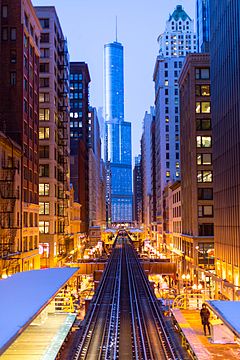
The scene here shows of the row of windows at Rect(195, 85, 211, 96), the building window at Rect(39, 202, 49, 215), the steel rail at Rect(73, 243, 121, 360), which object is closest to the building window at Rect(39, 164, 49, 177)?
the building window at Rect(39, 202, 49, 215)

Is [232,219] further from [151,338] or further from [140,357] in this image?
[140,357]

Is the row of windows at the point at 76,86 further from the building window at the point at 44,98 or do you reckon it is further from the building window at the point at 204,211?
the building window at the point at 204,211

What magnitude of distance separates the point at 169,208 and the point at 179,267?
29.1m

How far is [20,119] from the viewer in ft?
215

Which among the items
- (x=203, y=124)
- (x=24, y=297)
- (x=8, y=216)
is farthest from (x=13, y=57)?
(x=24, y=297)

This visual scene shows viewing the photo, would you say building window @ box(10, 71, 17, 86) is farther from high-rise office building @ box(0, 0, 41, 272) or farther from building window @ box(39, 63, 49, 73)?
building window @ box(39, 63, 49, 73)

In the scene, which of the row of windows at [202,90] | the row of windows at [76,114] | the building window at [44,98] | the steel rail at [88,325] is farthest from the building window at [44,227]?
the row of windows at [76,114]

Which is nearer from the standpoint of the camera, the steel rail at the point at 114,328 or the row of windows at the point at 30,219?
the steel rail at the point at 114,328

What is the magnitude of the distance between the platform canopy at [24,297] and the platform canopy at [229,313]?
7745 mm

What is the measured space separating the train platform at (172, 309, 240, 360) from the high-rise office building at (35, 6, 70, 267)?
4875cm

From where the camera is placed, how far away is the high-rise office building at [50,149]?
3314 inches

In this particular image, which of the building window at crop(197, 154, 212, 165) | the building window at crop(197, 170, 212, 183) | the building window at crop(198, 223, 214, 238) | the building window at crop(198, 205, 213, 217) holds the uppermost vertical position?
the building window at crop(197, 154, 212, 165)

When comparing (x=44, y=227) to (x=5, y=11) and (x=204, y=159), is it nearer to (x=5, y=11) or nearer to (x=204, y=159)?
(x=204, y=159)

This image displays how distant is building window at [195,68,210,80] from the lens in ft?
278
